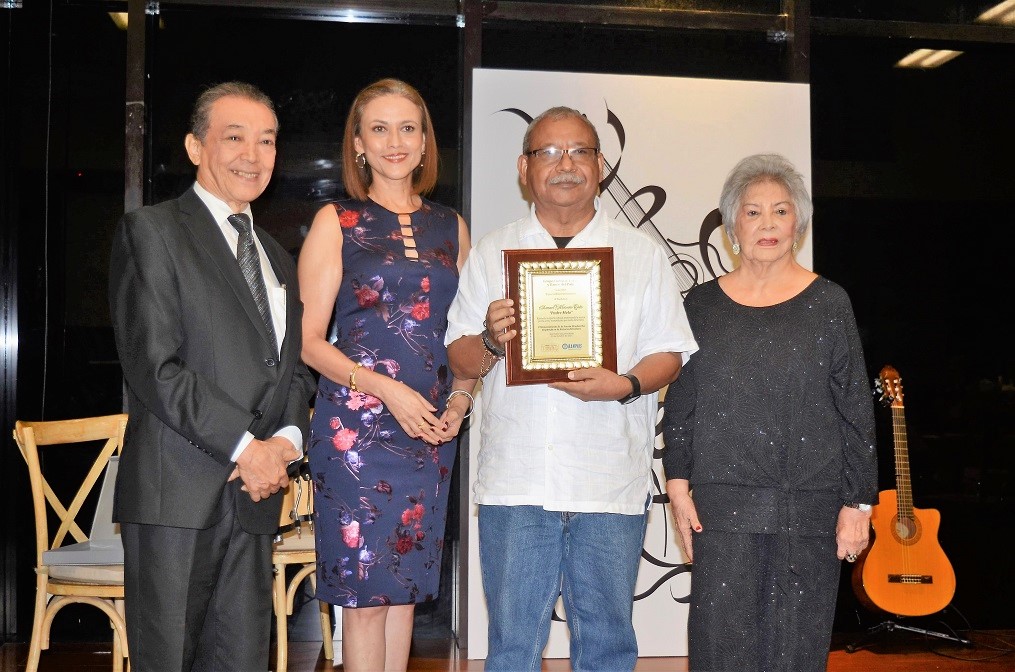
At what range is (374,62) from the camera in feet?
16.3

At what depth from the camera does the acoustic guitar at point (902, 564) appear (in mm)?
4633

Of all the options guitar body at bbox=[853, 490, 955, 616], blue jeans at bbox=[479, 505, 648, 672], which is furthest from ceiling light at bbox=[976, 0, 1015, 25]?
blue jeans at bbox=[479, 505, 648, 672]

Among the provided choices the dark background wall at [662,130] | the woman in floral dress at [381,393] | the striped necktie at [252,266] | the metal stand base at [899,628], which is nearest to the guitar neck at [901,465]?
the dark background wall at [662,130]

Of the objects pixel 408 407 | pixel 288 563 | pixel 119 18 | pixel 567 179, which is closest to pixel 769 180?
pixel 567 179

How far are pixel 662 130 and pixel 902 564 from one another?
2.42 metres

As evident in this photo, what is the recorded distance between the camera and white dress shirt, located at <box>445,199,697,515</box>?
8.06ft

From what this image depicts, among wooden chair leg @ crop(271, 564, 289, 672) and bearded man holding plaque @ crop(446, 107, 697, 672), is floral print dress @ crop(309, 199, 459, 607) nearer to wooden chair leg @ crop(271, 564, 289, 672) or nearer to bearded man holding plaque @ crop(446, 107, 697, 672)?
bearded man holding plaque @ crop(446, 107, 697, 672)

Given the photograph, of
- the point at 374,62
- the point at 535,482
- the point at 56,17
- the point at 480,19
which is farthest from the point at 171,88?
the point at 535,482

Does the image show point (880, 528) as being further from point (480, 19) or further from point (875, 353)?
point (480, 19)

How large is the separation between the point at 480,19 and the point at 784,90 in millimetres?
1555

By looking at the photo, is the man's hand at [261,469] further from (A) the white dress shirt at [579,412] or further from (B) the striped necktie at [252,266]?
(A) the white dress shirt at [579,412]

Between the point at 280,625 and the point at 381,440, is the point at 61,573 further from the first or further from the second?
the point at 381,440

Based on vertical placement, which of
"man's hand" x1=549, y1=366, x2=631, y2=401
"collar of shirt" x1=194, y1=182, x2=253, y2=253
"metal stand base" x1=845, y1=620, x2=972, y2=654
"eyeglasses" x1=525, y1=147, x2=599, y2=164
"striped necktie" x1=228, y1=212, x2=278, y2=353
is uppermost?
"eyeglasses" x1=525, y1=147, x2=599, y2=164

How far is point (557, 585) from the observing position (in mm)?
2488
